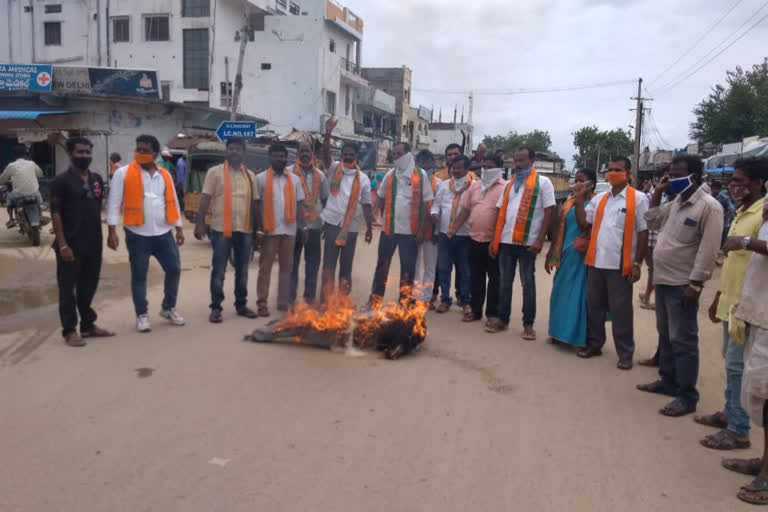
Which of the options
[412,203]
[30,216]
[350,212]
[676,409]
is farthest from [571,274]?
[30,216]

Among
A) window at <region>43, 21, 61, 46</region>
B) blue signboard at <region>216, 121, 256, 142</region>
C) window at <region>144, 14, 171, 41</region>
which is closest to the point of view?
blue signboard at <region>216, 121, 256, 142</region>

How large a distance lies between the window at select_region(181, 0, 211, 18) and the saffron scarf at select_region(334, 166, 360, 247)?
1167 inches

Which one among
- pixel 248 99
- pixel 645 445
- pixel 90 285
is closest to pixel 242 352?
pixel 90 285

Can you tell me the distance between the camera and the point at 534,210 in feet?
21.6

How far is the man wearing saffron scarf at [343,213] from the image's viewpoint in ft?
24.0

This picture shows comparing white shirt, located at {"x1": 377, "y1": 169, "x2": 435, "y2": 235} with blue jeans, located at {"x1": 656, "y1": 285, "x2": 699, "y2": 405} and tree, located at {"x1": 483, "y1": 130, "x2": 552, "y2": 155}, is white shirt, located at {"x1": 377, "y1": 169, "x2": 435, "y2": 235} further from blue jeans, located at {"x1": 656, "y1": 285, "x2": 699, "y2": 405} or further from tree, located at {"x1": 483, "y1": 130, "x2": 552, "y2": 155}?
tree, located at {"x1": 483, "y1": 130, "x2": 552, "y2": 155}

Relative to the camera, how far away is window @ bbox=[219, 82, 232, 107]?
33.3 m

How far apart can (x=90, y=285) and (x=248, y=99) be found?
3167 centimetres

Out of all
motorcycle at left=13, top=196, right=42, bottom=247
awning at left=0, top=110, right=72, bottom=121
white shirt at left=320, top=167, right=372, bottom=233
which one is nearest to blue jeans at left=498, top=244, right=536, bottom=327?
white shirt at left=320, top=167, right=372, bottom=233

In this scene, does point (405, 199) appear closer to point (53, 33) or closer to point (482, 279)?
point (482, 279)

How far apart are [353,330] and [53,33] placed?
37107 millimetres

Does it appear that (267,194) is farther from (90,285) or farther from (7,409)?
(7,409)

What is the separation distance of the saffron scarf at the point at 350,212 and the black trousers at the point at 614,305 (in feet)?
9.27

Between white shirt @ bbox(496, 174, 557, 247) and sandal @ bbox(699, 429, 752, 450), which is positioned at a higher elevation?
white shirt @ bbox(496, 174, 557, 247)
